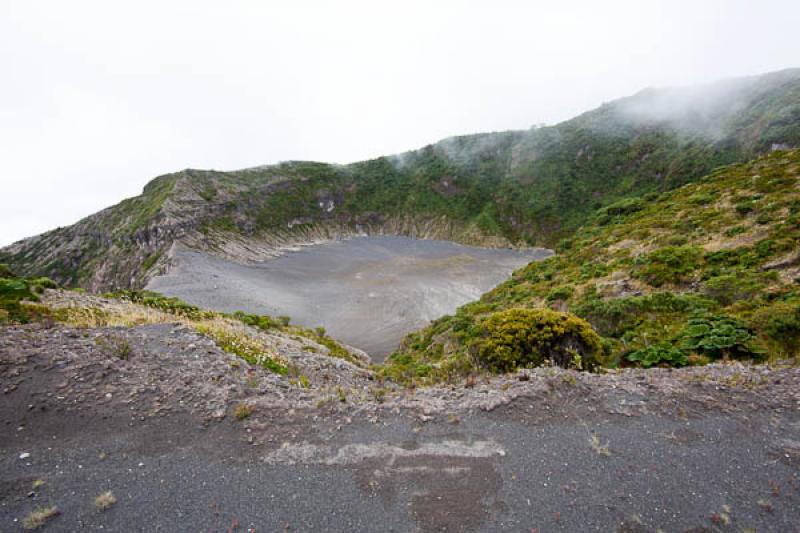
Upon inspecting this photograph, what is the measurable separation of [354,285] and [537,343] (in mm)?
59717

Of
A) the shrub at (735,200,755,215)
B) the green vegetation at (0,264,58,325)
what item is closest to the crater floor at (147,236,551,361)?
the green vegetation at (0,264,58,325)

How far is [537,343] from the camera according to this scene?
1035 centimetres

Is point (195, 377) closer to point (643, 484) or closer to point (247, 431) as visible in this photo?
point (247, 431)

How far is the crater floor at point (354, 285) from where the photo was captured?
159 feet

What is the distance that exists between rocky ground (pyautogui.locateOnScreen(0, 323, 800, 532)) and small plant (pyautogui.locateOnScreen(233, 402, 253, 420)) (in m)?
0.03

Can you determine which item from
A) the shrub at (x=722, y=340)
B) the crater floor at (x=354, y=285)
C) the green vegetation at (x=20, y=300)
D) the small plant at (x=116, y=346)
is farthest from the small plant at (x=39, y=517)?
the crater floor at (x=354, y=285)

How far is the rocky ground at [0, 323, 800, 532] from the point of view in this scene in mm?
4504

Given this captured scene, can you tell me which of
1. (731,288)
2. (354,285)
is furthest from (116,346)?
(354,285)

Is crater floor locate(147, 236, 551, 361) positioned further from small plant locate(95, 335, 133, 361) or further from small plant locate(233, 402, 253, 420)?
small plant locate(233, 402, 253, 420)

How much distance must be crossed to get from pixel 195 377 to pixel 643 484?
926cm

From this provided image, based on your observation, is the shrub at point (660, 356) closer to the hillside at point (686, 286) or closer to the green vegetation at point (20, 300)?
the hillside at point (686, 286)

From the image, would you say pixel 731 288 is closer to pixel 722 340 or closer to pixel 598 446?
pixel 722 340

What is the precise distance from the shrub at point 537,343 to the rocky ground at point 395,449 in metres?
2.15

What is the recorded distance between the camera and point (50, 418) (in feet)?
20.4
